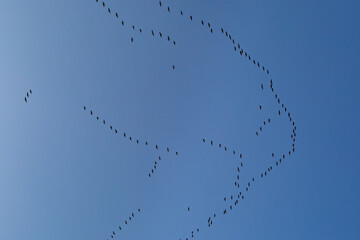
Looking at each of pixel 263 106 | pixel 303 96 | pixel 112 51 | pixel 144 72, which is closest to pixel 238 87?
pixel 263 106

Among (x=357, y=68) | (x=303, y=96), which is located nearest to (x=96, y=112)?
(x=303, y=96)

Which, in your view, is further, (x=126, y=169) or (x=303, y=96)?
(x=126, y=169)

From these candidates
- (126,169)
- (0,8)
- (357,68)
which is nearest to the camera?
(357,68)

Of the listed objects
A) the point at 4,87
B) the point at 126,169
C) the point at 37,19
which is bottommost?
the point at 126,169

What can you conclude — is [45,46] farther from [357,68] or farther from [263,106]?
[357,68]

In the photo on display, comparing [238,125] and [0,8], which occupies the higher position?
[0,8]

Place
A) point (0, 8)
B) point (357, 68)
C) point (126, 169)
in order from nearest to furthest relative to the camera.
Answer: point (357, 68)
point (0, 8)
point (126, 169)

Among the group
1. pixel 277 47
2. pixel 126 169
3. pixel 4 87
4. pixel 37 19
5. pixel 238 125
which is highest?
pixel 37 19

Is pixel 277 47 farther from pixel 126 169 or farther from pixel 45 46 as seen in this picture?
pixel 45 46

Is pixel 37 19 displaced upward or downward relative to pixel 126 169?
upward
